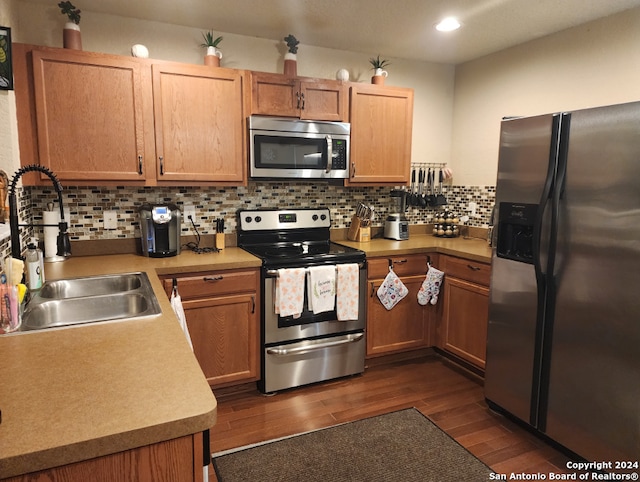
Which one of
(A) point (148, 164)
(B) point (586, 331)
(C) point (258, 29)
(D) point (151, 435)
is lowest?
(B) point (586, 331)

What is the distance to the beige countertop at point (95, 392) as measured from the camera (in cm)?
79

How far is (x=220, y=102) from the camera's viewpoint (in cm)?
264

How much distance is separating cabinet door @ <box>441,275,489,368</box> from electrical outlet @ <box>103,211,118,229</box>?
2298 millimetres

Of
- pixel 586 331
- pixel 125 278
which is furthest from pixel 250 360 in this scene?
pixel 586 331

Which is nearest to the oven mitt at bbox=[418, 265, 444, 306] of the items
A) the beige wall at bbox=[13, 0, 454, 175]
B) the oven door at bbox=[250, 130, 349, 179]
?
the oven door at bbox=[250, 130, 349, 179]

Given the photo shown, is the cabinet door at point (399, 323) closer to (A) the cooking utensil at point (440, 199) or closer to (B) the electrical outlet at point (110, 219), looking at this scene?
(A) the cooking utensil at point (440, 199)

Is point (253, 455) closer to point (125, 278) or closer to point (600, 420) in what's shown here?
point (125, 278)

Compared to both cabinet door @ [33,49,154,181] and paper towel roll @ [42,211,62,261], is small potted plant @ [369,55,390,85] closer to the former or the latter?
cabinet door @ [33,49,154,181]

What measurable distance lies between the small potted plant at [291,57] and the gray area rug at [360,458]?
2.26m

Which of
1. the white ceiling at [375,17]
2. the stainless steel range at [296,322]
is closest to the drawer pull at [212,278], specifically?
the stainless steel range at [296,322]

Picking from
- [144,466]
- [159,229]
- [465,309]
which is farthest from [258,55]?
[144,466]

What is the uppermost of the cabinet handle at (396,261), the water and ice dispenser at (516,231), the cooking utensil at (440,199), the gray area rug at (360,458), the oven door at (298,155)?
the oven door at (298,155)

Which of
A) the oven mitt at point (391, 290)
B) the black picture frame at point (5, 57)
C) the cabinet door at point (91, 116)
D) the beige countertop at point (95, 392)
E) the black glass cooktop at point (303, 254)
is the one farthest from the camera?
the oven mitt at point (391, 290)

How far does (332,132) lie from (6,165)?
187 cm
